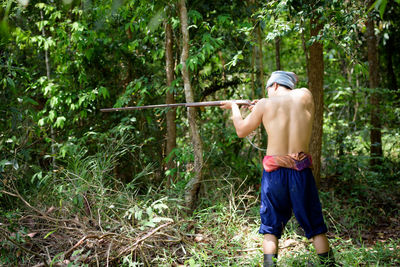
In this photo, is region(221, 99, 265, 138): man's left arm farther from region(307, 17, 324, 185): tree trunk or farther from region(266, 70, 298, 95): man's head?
region(307, 17, 324, 185): tree trunk

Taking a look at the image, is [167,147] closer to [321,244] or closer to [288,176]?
[288,176]

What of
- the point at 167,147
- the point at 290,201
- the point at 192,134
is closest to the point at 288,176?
the point at 290,201

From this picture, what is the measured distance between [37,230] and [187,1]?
3341 millimetres

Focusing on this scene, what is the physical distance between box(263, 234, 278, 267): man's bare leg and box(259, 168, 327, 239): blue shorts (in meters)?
0.05

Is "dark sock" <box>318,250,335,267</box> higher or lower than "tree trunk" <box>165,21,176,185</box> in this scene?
lower

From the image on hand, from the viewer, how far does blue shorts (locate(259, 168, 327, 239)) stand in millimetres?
2798

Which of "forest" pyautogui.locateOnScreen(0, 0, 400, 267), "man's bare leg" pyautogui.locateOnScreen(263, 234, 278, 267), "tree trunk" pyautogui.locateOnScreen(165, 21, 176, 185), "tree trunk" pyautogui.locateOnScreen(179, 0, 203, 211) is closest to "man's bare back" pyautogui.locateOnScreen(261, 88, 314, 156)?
"man's bare leg" pyautogui.locateOnScreen(263, 234, 278, 267)

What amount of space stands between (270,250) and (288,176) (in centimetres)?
60

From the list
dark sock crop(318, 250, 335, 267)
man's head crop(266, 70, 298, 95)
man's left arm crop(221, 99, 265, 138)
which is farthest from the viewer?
man's head crop(266, 70, 298, 95)

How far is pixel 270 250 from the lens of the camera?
2.85 meters

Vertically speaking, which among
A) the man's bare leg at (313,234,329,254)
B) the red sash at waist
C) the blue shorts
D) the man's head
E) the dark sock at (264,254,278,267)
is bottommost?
the dark sock at (264,254,278,267)

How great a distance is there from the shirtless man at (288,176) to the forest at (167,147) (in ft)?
1.43

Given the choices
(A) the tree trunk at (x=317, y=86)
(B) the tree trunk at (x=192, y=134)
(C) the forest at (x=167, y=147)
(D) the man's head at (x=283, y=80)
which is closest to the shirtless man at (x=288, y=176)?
(D) the man's head at (x=283, y=80)

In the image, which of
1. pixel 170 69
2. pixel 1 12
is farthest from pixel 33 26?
pixel 1 12
